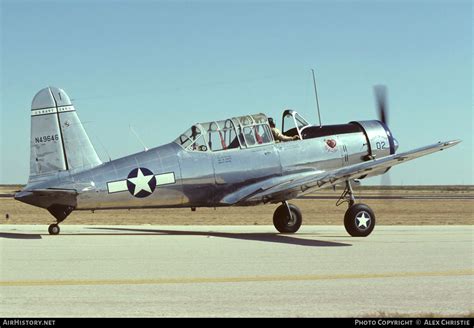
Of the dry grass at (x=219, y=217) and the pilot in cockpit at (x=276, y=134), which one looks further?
the dry grass at (x=219, y=217)

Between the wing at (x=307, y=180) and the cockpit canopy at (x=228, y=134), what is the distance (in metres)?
1.11

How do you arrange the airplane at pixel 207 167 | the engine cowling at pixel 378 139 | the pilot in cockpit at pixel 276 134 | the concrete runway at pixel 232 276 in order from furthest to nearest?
the engine cowling at pixel 378 139 → the pilot in cockpit at pixel 276 134 → the airplane at pixel 207 167 → the concrete runway at pixel 232 276

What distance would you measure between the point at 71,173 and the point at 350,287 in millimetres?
8782

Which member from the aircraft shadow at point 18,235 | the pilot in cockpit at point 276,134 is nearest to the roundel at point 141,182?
the aircraft shadow at point 18,235

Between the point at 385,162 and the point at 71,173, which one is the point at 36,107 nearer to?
the point at 71,173

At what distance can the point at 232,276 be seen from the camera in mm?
10062

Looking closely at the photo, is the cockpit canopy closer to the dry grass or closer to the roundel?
the roundel

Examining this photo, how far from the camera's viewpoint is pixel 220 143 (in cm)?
1742

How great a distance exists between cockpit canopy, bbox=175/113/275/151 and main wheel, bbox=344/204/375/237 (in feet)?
9.36

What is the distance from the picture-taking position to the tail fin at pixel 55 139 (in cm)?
1606

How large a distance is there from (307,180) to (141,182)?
157 inches

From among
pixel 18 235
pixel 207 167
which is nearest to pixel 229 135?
pixel 207 167

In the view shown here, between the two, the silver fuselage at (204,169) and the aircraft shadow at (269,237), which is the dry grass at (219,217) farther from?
the silver fuselage at (204,169)

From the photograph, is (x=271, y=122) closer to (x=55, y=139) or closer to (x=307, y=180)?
(x=307, y=180)
